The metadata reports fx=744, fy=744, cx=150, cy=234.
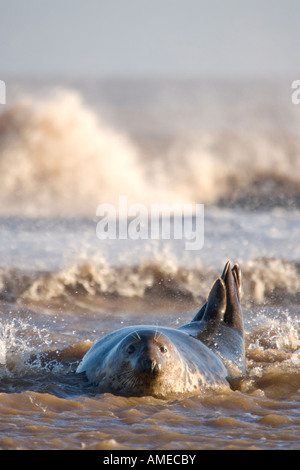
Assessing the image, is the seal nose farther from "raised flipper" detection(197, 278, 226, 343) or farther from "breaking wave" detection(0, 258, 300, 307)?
"breaking wave" detection(0, 258, 300, 307)

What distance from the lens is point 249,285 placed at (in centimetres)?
1040

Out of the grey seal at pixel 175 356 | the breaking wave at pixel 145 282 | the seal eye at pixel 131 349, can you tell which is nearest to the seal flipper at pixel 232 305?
the grey seal at pixel 175 356

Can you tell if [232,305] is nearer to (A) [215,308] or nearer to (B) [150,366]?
(A) [215,308]

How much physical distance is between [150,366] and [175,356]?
0.84 ft

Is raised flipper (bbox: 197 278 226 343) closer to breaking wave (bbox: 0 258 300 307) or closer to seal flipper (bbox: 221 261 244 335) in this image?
seal flipper (bbox: 221 261 244 335)

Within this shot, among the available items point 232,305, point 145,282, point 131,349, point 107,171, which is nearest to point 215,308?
point 232,305

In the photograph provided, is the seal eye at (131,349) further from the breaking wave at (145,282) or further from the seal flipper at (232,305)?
the breaking wave at (145,282)

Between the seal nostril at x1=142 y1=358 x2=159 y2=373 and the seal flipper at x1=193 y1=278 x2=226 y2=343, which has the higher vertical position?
the seal flipper at x1=193 y1=278 x2=226 y2=343

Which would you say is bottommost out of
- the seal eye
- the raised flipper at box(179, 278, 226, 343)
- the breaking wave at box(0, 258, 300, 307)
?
the seal eye

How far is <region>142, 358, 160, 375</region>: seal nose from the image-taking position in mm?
4547

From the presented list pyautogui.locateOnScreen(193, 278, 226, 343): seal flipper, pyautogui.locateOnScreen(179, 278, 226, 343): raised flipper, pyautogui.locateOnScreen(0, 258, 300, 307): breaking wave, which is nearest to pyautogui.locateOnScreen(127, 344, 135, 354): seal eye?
pyautogui.locateOnScreen(179, 278, 226, 343): raised flipper

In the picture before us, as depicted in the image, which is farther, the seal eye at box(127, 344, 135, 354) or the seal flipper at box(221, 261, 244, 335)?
the seal flipper at box(221, 261, 244, 335)
